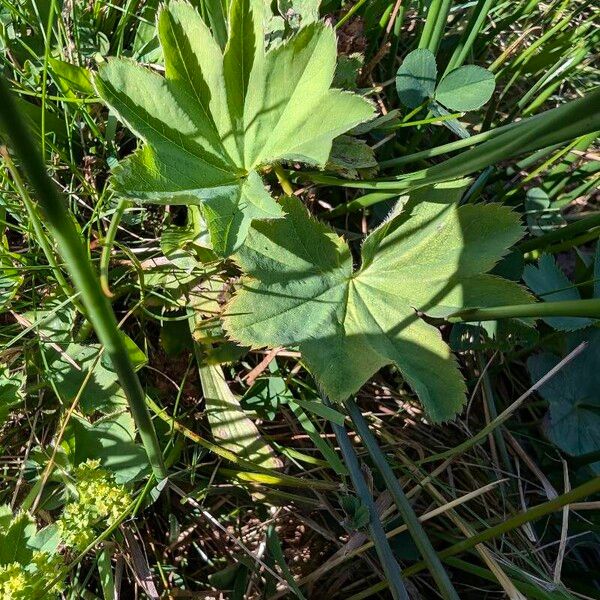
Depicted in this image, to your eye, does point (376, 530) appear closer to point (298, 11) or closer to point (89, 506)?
point (89, 506)

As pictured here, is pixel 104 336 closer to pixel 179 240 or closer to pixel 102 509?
pixel 102 509

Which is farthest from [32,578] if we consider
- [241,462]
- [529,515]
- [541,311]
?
[541,311]

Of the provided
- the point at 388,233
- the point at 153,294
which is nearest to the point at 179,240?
the point at 153,294

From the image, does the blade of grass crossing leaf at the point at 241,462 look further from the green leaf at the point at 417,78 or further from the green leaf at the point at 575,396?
the green leaf at the point at 417,78

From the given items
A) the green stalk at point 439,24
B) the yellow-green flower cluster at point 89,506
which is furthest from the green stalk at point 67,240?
the green stalk at point 439,24

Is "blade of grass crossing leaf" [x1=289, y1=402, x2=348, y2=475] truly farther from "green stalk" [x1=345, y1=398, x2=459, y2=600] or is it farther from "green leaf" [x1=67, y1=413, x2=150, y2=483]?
"green leaf" [x1=67, y1=413, x2=150, y2=483]
